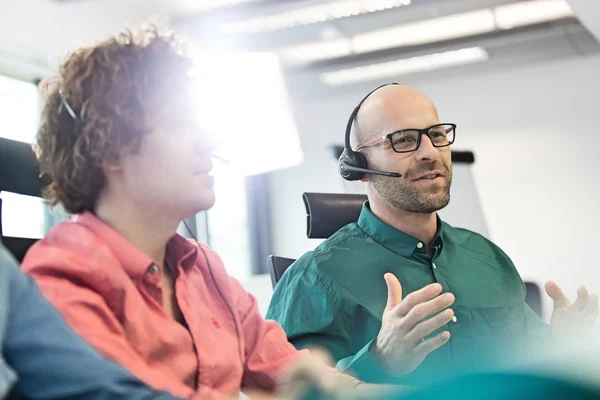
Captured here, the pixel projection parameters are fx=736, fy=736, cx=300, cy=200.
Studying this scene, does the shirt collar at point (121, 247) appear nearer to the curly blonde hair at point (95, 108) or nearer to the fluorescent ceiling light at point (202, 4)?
the curly blonde hair at point (95, 108)

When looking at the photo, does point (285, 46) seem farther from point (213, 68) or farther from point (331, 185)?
point (213, 68)

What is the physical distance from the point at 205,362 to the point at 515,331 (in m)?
1.02

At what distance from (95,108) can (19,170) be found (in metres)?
0.25

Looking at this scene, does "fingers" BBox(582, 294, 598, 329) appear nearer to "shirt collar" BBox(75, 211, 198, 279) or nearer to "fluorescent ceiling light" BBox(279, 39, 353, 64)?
"shirt collar" BBox(75, 211, 198, 279)

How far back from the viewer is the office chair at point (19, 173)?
1187 mm

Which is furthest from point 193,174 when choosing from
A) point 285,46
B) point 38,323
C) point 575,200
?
point 575,200

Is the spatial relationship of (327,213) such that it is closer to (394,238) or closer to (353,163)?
(353,163)

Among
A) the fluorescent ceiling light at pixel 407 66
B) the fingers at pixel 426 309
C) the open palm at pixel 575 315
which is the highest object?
the fluorescent ceiling light at pixel 407 66

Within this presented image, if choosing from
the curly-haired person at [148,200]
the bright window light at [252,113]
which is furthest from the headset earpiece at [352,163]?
the bright window light at [252,113]

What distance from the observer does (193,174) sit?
1.06 m

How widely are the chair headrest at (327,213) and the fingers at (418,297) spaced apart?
2.86ft

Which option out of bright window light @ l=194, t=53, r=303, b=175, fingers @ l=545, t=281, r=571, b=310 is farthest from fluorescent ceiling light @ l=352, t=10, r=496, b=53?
fingers @ l=545, t=281, r=571, b=310

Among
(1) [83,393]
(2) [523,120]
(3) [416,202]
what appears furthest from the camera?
(2) [523,120]

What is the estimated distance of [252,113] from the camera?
3018 millimetres
